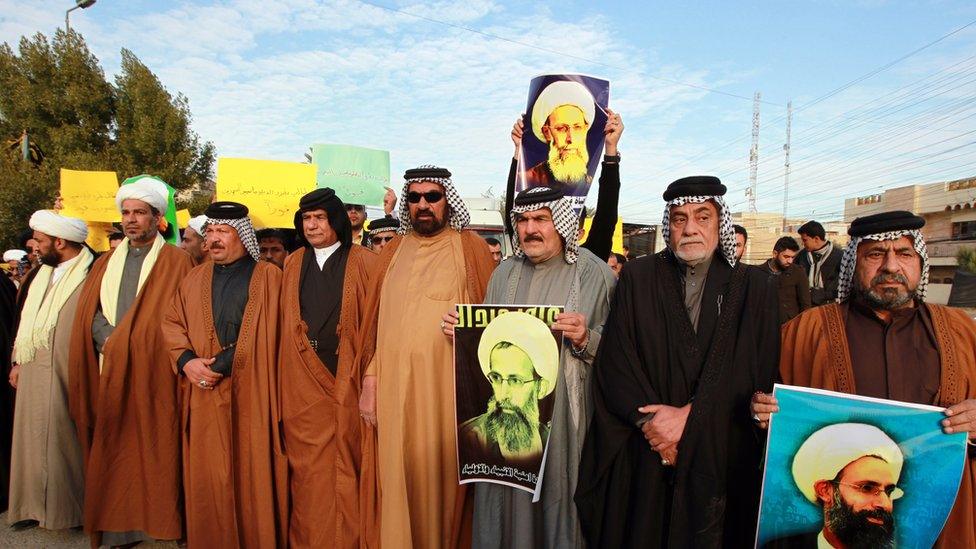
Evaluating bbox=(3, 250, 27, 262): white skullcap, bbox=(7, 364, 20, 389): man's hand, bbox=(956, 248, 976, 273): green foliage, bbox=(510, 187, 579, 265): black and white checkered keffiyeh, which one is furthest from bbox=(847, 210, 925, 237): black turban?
bbox=(956, 248, 976, 273): green foliage

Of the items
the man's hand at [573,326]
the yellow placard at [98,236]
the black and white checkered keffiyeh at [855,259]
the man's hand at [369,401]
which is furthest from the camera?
the yellow placard at [98,236]

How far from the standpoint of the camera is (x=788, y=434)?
203cm

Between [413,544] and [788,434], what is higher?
[788,434]

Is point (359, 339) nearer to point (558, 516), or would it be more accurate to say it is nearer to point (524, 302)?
point (524, 302)

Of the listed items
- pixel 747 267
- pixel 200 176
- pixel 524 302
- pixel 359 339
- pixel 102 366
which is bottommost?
pixel 102 366

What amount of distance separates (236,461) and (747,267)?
3.13 meters

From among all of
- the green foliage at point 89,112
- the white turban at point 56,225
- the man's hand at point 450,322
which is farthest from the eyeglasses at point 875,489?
the green foliage at point 89,112

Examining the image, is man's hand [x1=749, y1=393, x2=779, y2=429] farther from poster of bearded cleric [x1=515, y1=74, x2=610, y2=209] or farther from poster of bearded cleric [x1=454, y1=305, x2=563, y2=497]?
poster of bearded cleric [x1=515, y1=74, x2=610, y2=209]

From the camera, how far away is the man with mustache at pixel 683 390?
2.25 metres

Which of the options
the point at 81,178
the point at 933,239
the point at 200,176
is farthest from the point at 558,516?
the point at 933,239

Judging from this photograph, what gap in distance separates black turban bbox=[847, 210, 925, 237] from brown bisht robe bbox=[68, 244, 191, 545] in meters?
3.91

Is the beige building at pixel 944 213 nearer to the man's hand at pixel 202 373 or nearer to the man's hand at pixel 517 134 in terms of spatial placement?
the man's hand at pixel 517 134

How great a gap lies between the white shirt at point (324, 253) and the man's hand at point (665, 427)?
7.45ft

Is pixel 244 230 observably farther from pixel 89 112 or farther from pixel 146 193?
pixel 89 112
